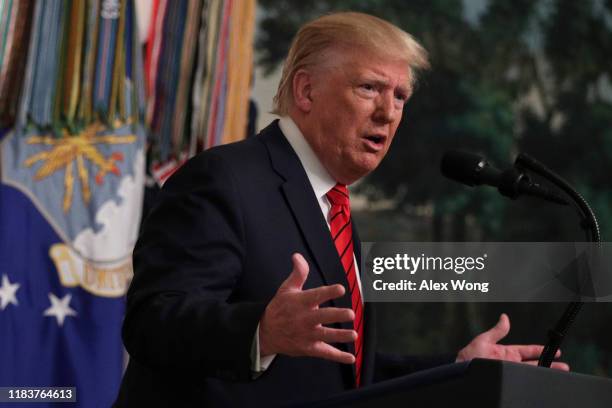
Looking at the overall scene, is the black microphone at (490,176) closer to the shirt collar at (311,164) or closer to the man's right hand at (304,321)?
the shirt collar at (311,164)

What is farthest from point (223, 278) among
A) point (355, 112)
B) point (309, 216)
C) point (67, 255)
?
point (67, 255)

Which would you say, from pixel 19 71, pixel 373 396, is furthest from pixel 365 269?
pixel 19 71

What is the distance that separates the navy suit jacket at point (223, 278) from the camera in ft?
5.11

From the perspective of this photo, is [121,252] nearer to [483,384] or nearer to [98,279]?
[98,279]

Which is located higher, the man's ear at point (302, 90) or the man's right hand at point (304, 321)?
the man's ear at point (302, 90)

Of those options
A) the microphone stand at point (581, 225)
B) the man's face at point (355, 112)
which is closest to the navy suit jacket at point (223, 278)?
the man's face at point (355, 112)

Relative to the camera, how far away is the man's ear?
219 centimetres

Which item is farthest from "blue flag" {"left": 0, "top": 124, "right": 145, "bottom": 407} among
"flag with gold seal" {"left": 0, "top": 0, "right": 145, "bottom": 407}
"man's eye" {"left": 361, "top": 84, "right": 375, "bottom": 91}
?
"man's eye" {"left": 361, "top": 84, "right": 375, "bottom": 91}

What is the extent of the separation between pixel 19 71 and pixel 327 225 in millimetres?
1781

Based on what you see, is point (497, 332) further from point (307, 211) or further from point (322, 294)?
point (322, 294)

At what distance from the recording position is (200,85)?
379 cm

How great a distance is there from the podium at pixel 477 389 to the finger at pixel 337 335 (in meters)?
0.08

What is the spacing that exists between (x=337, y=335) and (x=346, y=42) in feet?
3.16

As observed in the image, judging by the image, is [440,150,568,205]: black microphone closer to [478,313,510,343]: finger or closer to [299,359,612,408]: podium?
[478,313,510,343]: finger
